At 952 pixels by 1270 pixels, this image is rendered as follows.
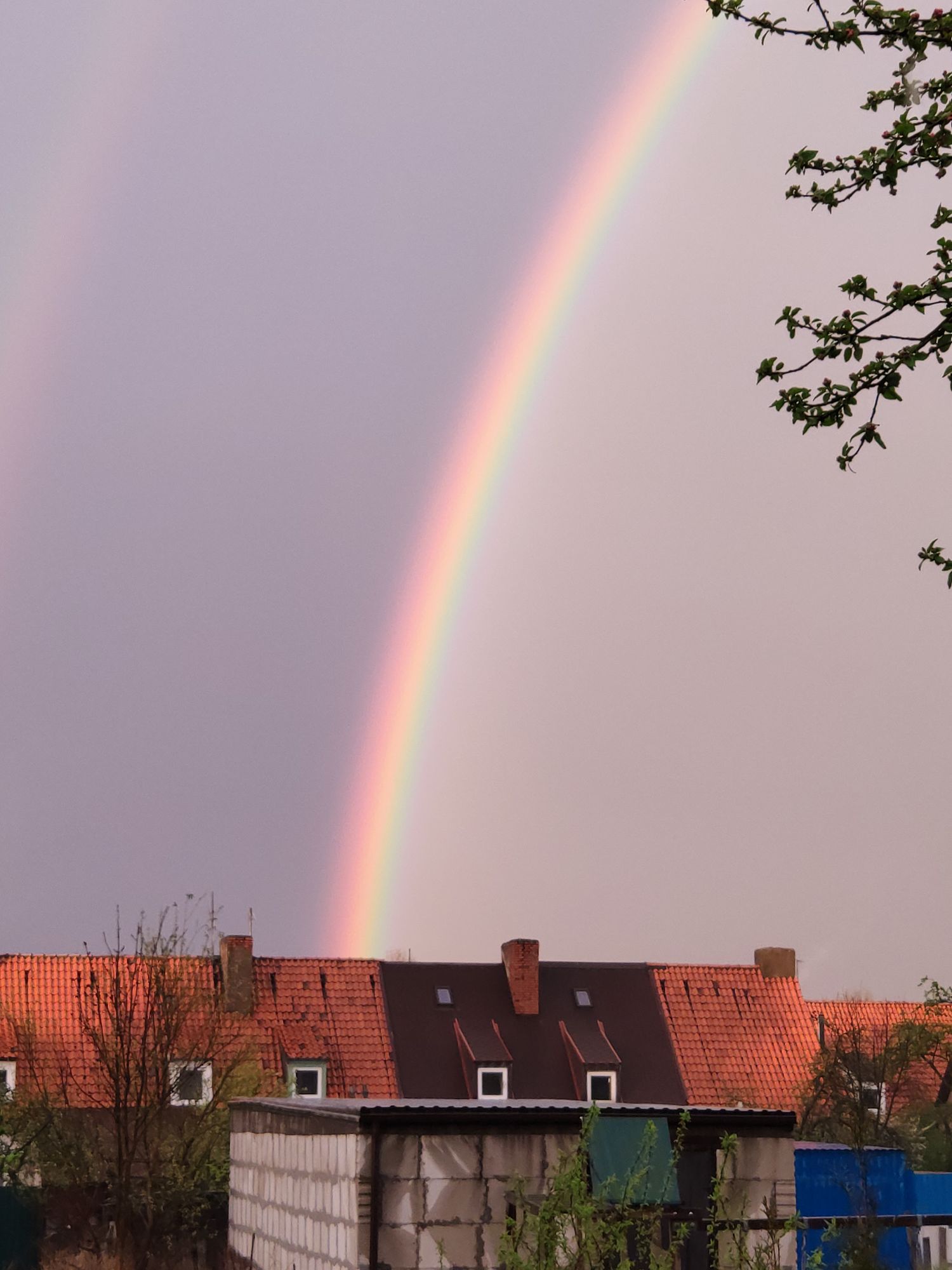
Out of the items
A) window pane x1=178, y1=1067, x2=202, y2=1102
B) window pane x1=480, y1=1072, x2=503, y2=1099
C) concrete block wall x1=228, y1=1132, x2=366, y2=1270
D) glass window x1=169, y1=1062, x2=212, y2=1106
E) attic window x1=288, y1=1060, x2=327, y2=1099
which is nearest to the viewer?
concrete block wall x1=228, y1=1132, x2=366, y2=1270

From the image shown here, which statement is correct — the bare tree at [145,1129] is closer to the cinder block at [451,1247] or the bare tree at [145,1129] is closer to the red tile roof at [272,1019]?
the red tile roof at [272,1019]

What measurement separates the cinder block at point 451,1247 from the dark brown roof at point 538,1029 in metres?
27.6

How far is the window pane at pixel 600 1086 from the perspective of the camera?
4719 cm

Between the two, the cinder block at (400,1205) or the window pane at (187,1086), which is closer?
the cinder block at (400,1205)

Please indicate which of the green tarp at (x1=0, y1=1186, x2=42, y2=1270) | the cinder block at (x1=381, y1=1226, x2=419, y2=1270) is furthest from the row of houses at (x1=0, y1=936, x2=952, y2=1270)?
the green tarp at (x1=0, y1=1186, x2=42, y2=1270)

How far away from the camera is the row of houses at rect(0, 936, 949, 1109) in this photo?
4516cm

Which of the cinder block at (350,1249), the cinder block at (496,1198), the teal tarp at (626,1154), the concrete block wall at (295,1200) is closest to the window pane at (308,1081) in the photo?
the concrete block wall at (295,1200)

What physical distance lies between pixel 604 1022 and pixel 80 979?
15367 mm

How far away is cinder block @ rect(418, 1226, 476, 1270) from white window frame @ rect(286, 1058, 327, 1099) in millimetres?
26936

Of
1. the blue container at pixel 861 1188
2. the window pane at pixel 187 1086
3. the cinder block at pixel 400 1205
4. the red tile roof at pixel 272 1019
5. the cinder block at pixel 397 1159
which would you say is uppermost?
the red tile roof at pixel 272 1019

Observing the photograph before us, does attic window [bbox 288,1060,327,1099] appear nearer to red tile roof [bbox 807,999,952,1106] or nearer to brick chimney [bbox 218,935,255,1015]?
brick chimney [bbox 218,935,255,1015]

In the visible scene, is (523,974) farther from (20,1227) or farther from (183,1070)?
(20,1227)

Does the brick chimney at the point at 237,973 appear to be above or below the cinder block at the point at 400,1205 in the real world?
above

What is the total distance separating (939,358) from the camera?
11.8 m
